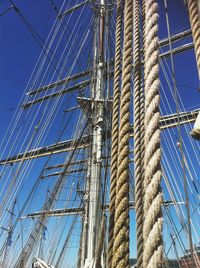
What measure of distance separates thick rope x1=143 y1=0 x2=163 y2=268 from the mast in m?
6.04

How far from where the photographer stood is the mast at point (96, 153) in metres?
7.90

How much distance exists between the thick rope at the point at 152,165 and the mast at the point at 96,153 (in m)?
6.04

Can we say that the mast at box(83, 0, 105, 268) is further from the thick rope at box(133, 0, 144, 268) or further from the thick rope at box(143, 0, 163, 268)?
the thick rope at box(143, 0, 163, 268)

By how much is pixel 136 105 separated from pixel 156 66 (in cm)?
46

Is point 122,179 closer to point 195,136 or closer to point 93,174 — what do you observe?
point 195,136

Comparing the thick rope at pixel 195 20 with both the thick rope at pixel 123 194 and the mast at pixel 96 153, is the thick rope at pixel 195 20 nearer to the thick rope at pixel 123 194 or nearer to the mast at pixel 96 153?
the thick rope at pixel 123 194

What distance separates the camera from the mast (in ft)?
25.9

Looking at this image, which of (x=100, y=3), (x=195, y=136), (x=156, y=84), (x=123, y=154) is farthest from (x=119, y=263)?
(x=100, y=3)

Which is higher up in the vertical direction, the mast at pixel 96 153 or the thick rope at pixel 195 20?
the mast at pixel 96 153

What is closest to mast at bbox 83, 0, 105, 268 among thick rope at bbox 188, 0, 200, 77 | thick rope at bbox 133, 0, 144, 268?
thick rope at bbox 133, 0, 144, 268

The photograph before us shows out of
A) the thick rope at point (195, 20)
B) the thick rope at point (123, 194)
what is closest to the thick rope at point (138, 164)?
the thick rope at point (123, 194)

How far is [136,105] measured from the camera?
1.59m

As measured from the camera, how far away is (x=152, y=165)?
970 mm

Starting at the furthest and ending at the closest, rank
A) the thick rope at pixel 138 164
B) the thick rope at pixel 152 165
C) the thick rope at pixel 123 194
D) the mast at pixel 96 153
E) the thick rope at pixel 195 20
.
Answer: the mast at pixel 96 153, the thick rope at pixel 195 20, the thick rope at pixel 138 164, the thick rope at pixel 123 194, the thick rope at pixel 152 165
